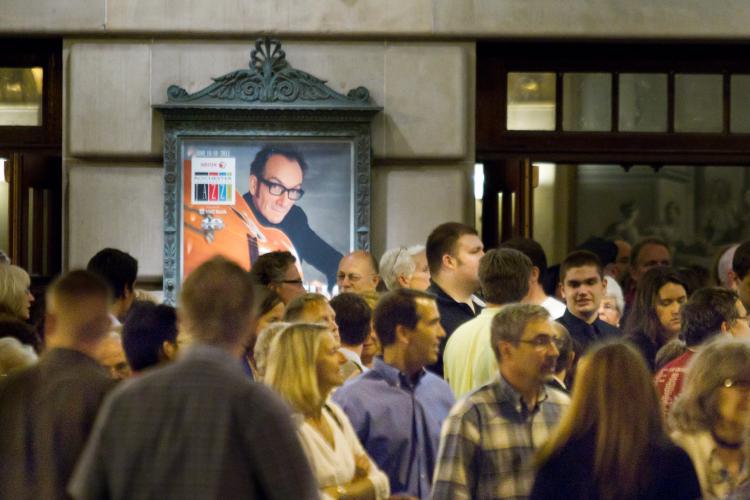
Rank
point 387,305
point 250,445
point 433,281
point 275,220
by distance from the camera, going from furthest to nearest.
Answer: point 275,220, point 433,281, point 387,305, point 250,445

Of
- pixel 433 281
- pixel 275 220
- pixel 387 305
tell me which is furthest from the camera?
pixel 275 220

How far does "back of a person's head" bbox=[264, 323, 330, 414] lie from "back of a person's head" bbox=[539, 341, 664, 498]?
3.84ft

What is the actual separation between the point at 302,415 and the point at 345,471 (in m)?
0.28

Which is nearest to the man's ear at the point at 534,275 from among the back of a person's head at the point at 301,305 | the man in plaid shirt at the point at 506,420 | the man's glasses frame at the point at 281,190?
the back of a person's head at the point at 301,305

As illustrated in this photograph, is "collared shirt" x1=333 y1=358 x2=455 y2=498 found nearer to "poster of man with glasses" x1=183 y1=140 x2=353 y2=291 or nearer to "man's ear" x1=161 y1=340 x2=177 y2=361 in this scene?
"man's ear" x1=161 y1=340 x2=177 y2=361

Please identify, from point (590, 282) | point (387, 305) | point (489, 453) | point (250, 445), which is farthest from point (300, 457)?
point (590, 282)

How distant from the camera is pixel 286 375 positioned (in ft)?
21.9

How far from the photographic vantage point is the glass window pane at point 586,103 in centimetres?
1344

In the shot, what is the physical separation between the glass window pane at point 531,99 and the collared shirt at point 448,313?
14.7ft

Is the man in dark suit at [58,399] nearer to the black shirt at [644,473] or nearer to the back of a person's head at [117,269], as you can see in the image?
the black shirt at [644,473]

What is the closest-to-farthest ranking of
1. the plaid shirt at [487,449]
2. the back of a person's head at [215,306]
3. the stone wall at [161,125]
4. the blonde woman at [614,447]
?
1. the back of a person's head at [215,306]
2. the blonde woman at [614,447]
3. the plaid shirt at [487,449]
4. the stone wall at [161,125]

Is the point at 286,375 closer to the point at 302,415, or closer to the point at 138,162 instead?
the point at 302,415

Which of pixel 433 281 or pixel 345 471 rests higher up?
pixel 433 281

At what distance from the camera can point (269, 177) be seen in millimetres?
12688
